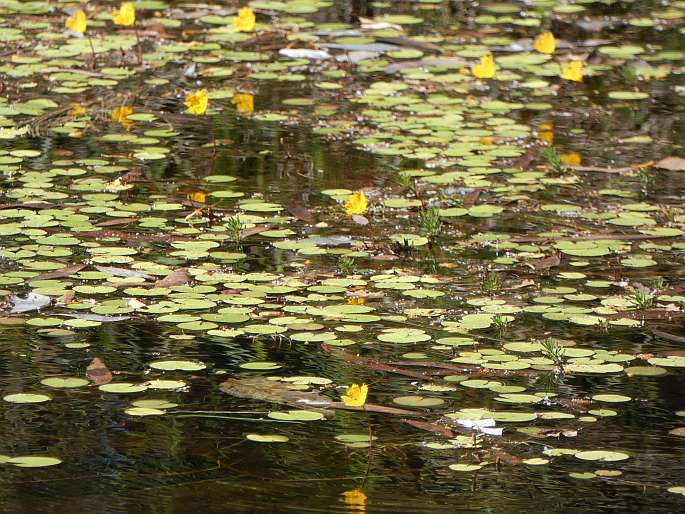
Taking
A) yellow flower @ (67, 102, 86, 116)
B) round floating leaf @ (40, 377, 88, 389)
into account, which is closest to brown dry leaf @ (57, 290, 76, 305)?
round floating leaf @ (40, 377, 88, 389)

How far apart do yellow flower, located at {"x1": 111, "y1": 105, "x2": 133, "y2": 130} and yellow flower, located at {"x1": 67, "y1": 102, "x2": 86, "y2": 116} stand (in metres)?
0.15

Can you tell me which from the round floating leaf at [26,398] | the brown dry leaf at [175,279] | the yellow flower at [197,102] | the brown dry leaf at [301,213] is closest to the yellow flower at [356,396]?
the round floating leaf at [26,398]

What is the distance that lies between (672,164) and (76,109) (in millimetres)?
2760

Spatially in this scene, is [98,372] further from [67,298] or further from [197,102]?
[197,102]

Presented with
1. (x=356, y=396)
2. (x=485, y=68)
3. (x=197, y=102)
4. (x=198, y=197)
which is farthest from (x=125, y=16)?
(x=356, y=396)

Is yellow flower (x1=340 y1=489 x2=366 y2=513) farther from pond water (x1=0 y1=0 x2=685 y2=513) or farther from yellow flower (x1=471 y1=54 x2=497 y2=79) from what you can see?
yellow flower (x1=471 y1=54 x2=497 y2=79)

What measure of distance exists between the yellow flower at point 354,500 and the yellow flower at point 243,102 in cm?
371

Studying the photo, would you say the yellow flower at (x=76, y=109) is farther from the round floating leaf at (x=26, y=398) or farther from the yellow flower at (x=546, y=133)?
the round floating leaf at (x=26, y=398)

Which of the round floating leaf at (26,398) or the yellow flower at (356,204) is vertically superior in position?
the yellow flower at (356,204)

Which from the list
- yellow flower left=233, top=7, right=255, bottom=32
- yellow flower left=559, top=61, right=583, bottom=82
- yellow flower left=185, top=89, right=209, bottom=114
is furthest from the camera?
yellow flower left=233, top=7, right=255, bottom=32

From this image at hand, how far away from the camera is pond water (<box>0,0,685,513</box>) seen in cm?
354

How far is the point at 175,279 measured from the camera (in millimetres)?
4773

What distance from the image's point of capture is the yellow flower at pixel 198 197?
564 cm

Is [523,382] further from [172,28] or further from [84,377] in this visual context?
[172,28]
